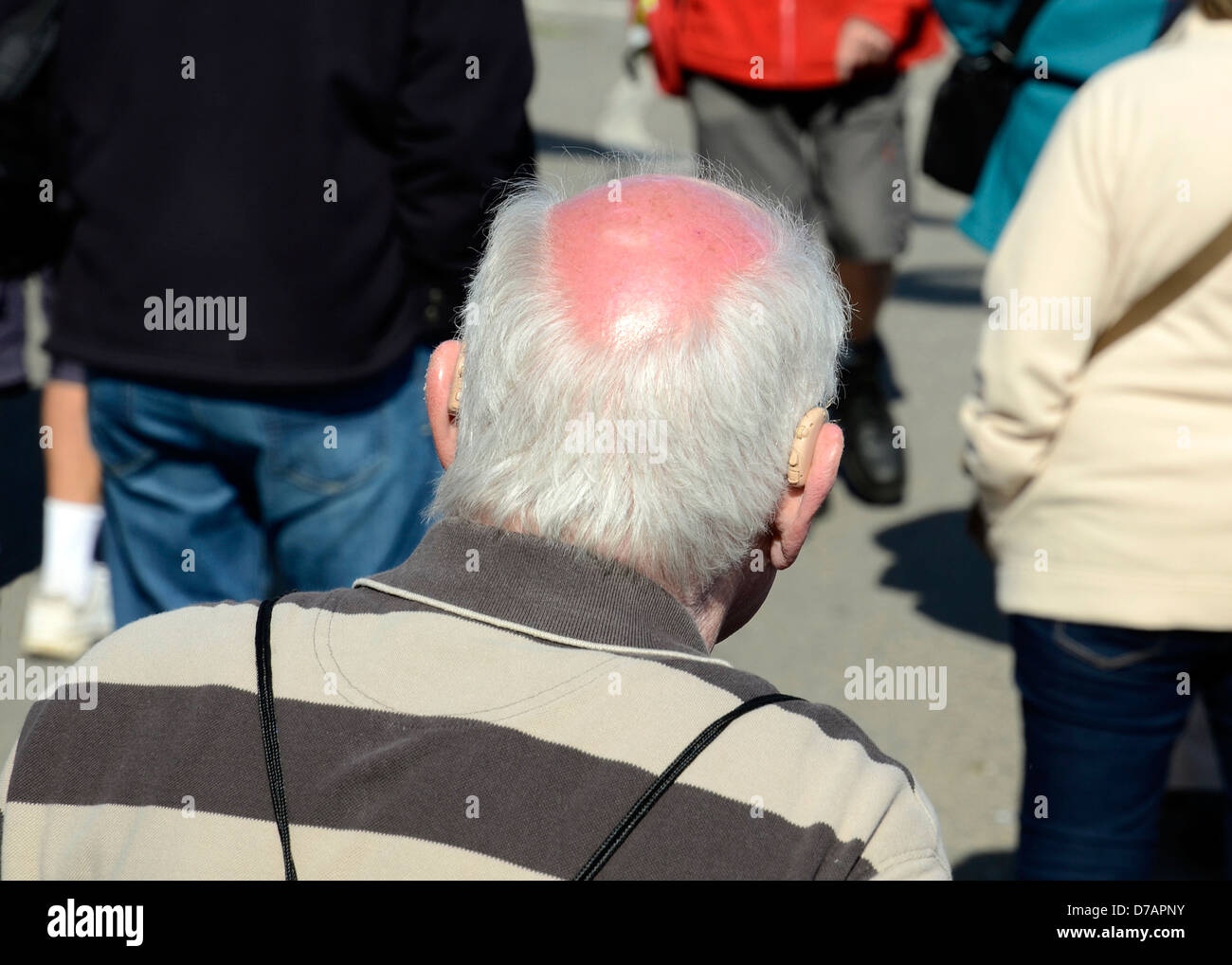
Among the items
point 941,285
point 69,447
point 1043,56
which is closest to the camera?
point 1043,56

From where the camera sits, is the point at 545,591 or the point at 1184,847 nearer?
the point at 545,591

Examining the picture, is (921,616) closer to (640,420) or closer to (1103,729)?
(1103,729)

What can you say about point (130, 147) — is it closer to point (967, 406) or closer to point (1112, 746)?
point (967, 406)

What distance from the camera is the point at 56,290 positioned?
272cm

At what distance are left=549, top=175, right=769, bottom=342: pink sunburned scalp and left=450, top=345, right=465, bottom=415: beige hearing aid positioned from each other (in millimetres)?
183

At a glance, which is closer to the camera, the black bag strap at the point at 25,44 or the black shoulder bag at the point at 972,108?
the black bag strap at the point at 25,44

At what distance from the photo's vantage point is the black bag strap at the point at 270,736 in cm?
119

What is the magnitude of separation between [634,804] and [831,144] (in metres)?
3.69

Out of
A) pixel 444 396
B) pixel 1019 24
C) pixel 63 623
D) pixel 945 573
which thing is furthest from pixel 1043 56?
pixel 63 623

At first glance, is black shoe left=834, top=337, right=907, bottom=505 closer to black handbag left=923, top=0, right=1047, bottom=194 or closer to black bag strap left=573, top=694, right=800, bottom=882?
black handbag left=923, top=0, right=1047, bottom=194

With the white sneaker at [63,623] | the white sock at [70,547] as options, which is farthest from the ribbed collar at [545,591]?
the white sneaker at [63,623]

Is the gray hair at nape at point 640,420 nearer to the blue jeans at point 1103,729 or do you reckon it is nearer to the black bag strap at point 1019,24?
the blue jeans at point 1103,729

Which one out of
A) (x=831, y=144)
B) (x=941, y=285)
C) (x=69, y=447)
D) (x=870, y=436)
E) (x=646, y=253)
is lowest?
(x=941, y=285)

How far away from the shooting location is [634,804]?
1.18 meters
